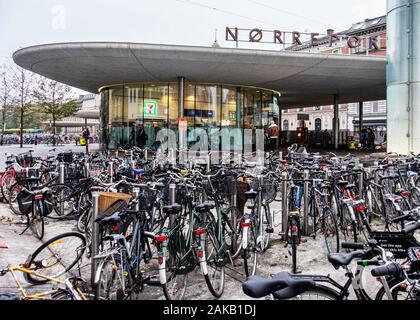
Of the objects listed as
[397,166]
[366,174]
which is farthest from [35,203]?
[397,166]

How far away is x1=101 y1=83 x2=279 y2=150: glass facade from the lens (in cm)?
1922

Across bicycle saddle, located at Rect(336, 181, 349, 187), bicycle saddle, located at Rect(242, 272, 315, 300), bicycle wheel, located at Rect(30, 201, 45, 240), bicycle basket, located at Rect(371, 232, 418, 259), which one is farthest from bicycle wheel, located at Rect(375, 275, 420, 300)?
bicycle wheel, located at Rect(30, 201, 45, 240)

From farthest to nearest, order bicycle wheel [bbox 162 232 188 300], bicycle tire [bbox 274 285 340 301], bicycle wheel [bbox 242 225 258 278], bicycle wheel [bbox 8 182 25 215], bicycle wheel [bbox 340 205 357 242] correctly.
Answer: bicycle wheel [bbox 8 182 25 215] → bicycle wheel [bbox 340 205 357 242] → bicycle wheel [bbox 242 225 258 278] → bicycle wheel [bbox 162 232 188 300] → bicycle tire [bbox 274 285 340 301]

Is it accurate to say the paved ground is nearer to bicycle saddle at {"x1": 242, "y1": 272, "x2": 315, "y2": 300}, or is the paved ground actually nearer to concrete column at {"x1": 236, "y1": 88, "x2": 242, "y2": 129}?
bicycle saddle at {"x1": 242, "y1": 272, "x2": 315, "y2": 300}

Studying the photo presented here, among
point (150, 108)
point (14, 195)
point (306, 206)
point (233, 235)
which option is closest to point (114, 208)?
point (233, 235)

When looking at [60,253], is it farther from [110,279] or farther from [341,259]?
[341,259]

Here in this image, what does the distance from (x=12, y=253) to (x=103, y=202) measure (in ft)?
5.05

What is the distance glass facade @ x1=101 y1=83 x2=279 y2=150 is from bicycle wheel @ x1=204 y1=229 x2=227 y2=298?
49.8 ft

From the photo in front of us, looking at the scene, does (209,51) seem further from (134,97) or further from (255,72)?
(134,97)

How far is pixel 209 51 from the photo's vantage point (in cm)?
1454

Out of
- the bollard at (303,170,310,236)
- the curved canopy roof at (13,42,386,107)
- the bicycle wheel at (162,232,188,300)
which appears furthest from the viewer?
the curved canopy roof at (13,42,386,107)

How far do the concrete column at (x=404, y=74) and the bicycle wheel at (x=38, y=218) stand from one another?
1298cm

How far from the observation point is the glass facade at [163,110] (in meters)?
19.2

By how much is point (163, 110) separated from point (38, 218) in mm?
14046
